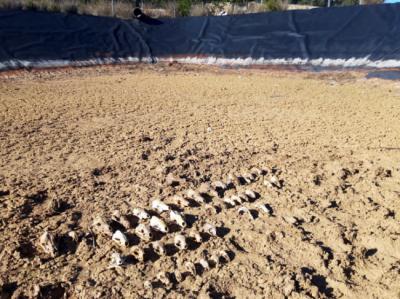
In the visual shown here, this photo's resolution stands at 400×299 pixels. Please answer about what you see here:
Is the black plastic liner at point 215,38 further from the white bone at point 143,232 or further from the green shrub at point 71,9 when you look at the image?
the white bone at point 143,232

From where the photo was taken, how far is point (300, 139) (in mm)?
4887

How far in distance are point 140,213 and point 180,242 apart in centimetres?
52

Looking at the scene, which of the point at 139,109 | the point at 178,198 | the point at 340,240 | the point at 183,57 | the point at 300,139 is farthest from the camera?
the point at 183,57

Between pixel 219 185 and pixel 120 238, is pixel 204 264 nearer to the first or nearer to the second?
pixel 120 238

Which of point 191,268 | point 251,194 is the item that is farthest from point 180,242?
point 251,194

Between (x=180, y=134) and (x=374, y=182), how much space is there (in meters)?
2.45

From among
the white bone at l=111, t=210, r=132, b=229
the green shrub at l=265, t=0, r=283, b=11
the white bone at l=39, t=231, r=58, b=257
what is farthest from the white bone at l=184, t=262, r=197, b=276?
the green shrub at l=265, t=0, r=283, b=11

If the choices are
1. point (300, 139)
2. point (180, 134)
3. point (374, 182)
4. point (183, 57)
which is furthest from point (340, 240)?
point (183, 57)

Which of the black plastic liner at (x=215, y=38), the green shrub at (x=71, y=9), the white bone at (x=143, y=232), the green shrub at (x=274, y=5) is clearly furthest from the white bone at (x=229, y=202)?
the green shrub at (x=274, y=5)

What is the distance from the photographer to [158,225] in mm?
2768

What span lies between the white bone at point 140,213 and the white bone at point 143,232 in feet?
0.69

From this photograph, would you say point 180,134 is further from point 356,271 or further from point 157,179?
point 356,271

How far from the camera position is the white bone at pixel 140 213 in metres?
2.92

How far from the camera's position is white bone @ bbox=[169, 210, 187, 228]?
2.83 m
